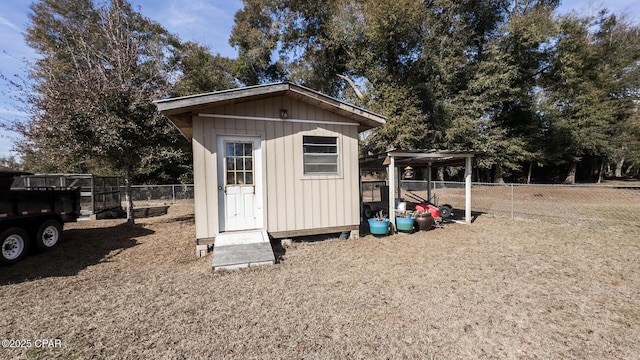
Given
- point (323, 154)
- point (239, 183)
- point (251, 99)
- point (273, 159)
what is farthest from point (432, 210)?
point (251, 99)

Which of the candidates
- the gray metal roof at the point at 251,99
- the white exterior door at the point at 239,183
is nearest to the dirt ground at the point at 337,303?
the white exterior door at the point at 239,183

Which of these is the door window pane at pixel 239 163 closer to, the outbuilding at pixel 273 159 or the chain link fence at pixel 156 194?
the outbuilding at pixel 273 159

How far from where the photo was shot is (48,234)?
5766 mm

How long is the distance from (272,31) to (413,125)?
11596 millimetres

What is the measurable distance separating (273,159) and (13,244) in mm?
4875

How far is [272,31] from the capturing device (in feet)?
61.2

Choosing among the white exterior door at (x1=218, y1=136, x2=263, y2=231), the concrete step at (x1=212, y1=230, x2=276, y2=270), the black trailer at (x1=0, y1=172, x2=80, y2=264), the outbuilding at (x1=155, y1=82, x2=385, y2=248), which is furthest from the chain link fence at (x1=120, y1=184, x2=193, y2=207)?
the concrete step at (x1=212, y1=230, x2=276, y2=270)

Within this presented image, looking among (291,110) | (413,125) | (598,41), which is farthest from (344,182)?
(598,41)

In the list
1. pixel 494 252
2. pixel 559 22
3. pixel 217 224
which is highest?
pixel 559 22

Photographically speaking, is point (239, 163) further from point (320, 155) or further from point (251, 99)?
point (320, 155)

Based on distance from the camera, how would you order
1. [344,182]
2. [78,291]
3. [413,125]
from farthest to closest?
[413,125] < [344,182] < [78,291]

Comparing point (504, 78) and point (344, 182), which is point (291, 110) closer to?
point (344, 182)

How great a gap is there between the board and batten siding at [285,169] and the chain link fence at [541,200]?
17.1 ft

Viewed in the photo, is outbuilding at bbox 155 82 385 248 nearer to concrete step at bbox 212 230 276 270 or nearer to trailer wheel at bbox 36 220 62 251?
concrete step at bbox 212 230 276 270
